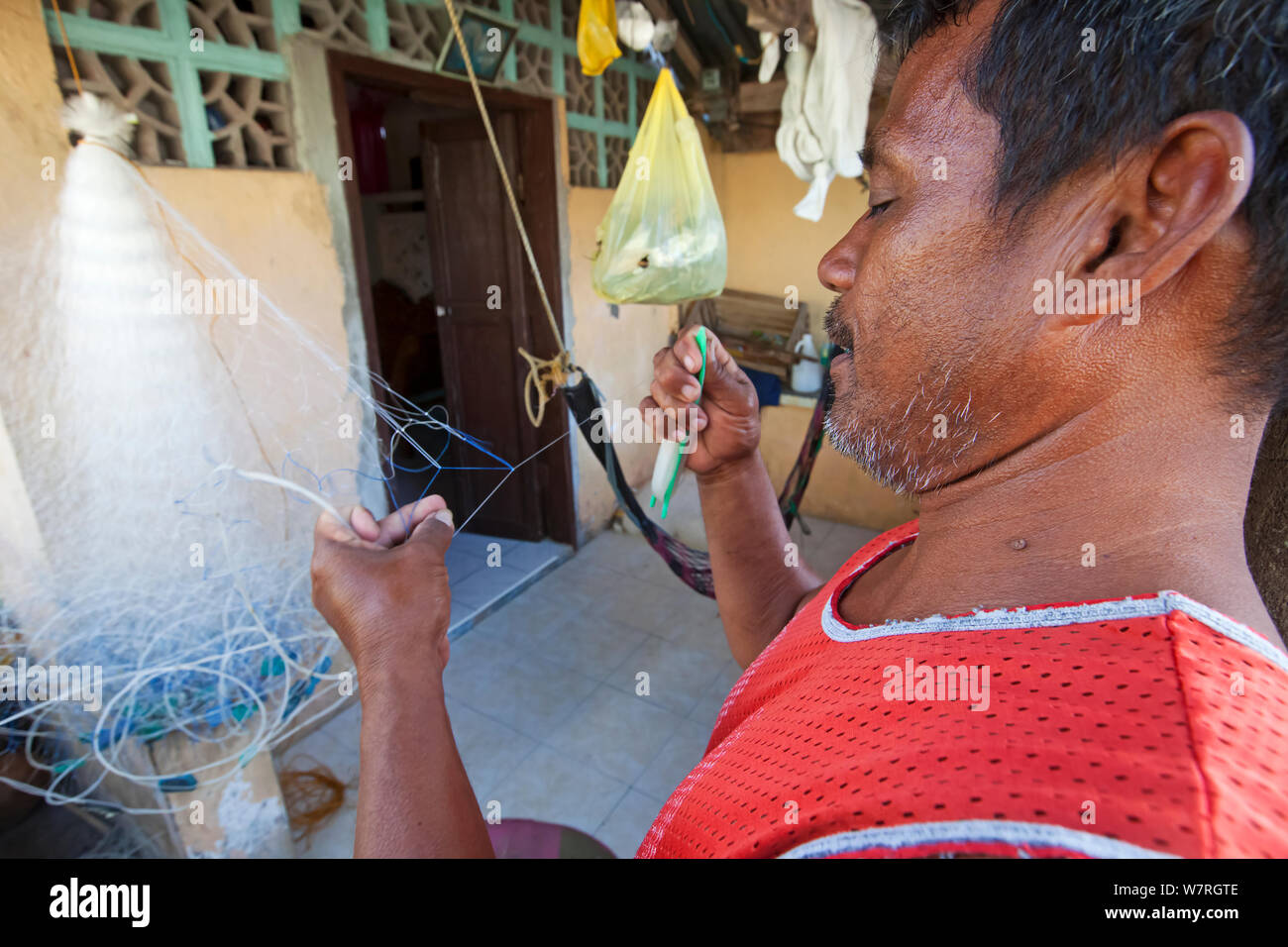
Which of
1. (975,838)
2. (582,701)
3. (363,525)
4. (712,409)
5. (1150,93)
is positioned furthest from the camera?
(582,701)

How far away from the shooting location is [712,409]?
120cm

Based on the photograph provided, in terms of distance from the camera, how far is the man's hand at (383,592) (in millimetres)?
760

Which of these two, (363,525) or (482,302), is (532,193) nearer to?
(482,302)

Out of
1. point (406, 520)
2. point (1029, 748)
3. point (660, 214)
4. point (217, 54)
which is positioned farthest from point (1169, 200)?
point (217, 54)

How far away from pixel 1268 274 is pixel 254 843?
7.67ft

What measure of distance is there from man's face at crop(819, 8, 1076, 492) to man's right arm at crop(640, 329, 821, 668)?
0.45 metres

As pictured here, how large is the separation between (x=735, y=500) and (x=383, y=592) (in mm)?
647

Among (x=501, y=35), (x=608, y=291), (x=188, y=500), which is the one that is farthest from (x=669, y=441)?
(x=501, y=35)

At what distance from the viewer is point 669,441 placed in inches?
45.1

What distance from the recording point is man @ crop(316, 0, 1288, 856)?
1.32ft

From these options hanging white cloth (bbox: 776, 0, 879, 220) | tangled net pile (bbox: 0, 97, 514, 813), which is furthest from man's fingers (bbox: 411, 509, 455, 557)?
hanging white cloth (bbox: 776, 0, 879, 220)

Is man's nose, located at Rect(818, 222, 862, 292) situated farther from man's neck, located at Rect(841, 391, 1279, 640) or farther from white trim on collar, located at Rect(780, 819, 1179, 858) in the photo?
white trim on collar, located at Rect(780, 819, 1179, 858)

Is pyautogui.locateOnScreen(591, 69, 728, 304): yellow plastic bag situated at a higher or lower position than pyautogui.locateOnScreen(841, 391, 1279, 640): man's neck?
higher
